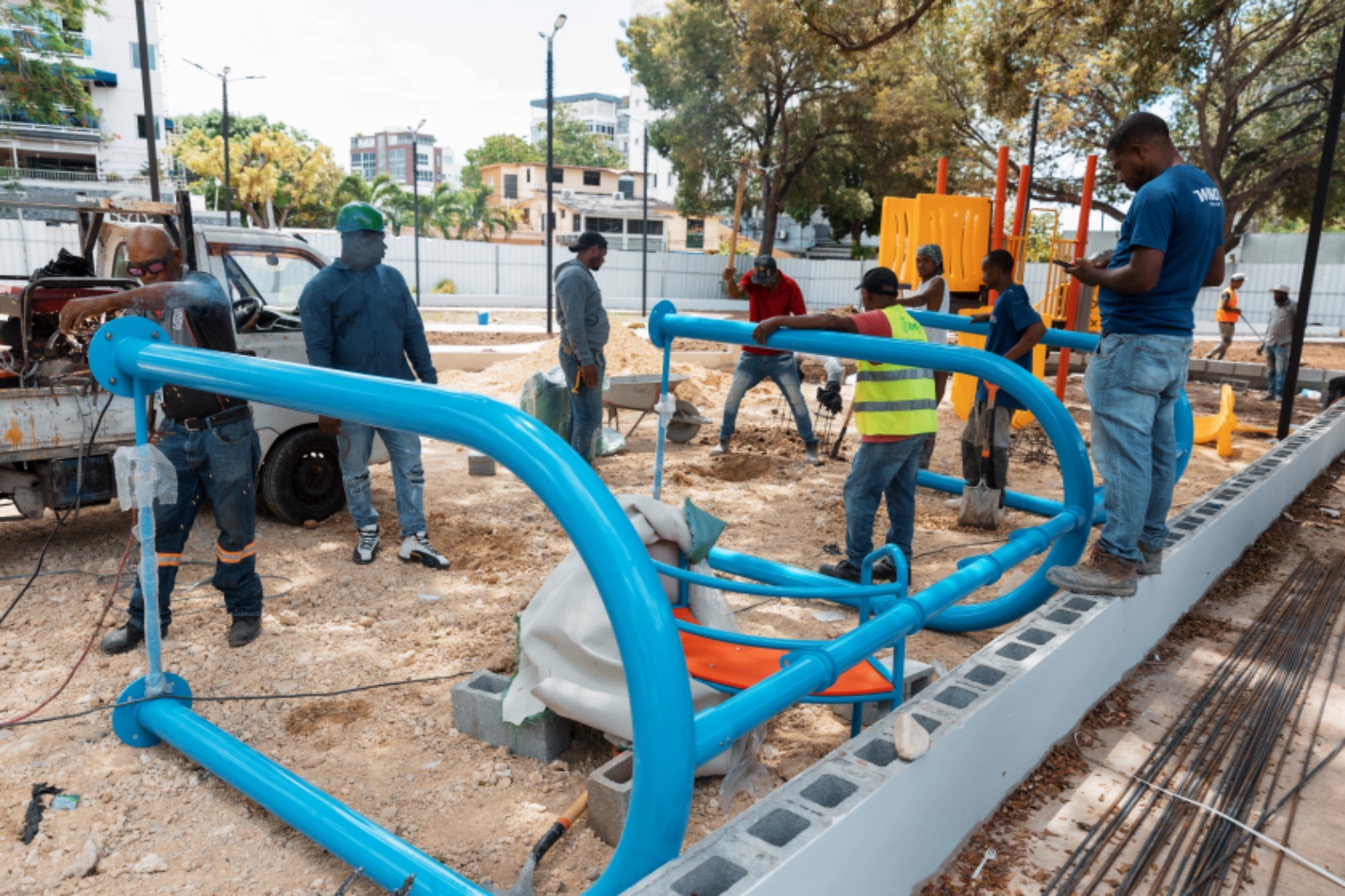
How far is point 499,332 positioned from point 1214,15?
46.4 ft

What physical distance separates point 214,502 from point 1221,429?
9.63 meters

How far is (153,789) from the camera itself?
2.96 meters

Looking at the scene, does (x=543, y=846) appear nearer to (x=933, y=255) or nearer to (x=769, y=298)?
(x=933, y=255)

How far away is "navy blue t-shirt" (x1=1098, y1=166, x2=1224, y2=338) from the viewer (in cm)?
326

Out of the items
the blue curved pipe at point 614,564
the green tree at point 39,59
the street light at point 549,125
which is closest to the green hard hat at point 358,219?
the blue curved pipe at point 614,564

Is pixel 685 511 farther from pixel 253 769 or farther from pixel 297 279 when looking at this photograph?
pixel 297 279

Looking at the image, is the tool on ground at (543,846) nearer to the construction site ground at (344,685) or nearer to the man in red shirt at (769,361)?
the construction site ground at (344,685)

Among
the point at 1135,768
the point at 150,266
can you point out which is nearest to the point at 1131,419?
the point at 1135,768

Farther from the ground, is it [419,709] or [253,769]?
[253,769]

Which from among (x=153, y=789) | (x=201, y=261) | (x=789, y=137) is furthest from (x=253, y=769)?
(x=789, y=137)

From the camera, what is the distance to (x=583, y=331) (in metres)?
6.83

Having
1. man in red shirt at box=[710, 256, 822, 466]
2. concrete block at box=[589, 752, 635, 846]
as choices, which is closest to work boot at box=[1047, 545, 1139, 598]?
concrete block at box=[589, 752, 635, 846]

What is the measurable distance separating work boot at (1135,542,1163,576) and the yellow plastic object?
6722 millimetres

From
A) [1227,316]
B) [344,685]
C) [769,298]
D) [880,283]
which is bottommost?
[344,685]
